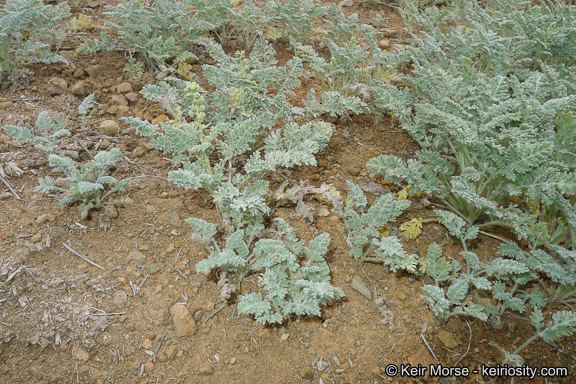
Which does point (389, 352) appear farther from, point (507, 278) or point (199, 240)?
point (199, 240)

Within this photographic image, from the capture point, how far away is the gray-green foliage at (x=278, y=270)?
2.20m

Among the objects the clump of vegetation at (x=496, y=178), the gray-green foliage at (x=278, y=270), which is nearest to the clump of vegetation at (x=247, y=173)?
the gray-green foliage at (x=278, y=270)

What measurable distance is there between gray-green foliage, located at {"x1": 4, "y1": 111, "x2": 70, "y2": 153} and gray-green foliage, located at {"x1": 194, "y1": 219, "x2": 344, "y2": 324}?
987 millimetres

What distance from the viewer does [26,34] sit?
145 inches

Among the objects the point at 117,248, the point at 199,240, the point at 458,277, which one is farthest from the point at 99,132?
the point at 458,277

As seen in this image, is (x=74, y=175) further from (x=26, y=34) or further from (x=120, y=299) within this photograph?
(x=26, y=34)

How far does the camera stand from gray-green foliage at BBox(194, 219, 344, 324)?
7.21 ft

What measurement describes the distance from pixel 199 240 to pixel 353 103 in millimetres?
1346

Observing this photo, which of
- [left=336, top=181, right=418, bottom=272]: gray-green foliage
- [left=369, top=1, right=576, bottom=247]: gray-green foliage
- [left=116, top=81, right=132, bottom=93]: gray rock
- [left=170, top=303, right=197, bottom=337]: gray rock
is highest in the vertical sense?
[left=369, top=1, right=576, bottom=247]: gray-green foliage

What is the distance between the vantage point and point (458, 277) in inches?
102

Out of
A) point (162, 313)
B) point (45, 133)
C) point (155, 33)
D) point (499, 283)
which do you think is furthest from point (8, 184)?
point (499, 283)

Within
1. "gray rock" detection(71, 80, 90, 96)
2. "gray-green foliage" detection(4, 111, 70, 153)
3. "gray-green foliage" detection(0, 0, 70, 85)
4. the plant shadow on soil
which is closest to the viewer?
the plant shadow on soil

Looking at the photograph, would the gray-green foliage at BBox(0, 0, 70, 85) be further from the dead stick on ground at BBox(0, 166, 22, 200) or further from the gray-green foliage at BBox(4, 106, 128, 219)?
the dead stick on ground at BBox(0, 166, 22, 200)

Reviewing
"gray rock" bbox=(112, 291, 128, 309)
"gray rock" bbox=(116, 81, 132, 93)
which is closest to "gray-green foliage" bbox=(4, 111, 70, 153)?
"gray rock" bbox=(116, 81, 132, 93)
